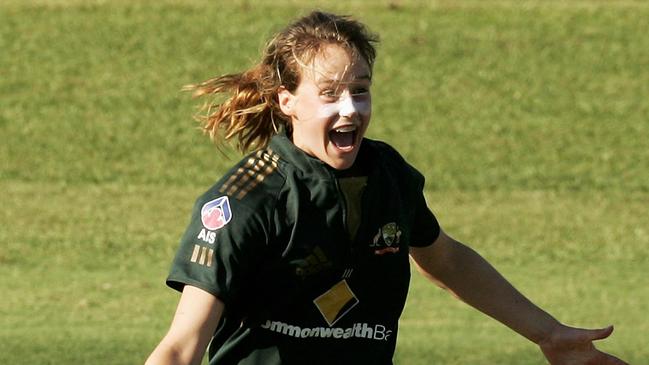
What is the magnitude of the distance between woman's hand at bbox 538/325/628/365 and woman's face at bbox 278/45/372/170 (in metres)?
0.84

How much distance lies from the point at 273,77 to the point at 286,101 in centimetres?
9

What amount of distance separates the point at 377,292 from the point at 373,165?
327 millimetres

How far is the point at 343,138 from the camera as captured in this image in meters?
4.05

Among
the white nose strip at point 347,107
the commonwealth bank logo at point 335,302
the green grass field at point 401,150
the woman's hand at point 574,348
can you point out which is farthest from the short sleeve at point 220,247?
the green grass field at point 401,150

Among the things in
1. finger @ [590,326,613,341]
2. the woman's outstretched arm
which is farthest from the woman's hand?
the woman's outstretched arm

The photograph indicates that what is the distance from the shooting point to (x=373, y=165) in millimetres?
4184

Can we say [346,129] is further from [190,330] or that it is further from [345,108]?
[190,330]

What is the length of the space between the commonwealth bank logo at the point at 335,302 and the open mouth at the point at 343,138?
0.34 m

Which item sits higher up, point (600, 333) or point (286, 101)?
point (286, 101)

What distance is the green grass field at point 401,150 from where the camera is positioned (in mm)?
9547

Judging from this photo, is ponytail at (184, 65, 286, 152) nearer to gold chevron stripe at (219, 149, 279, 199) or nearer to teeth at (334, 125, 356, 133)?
gold chevron stripe at (219, 149, 279, 199)

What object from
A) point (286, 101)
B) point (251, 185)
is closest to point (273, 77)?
point (286, 101)

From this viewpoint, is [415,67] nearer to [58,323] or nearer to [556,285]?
[556,285]

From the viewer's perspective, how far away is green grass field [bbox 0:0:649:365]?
955 cm
